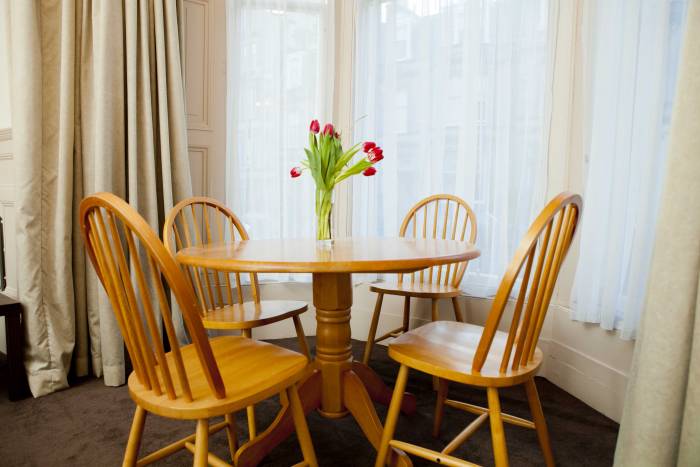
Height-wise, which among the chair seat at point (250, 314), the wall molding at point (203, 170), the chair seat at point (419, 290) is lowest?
the chair seat at point (250, 314)

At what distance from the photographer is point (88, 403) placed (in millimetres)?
2094

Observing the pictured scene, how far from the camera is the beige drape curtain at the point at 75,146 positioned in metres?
2.20

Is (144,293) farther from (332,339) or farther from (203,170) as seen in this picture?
(203,170)

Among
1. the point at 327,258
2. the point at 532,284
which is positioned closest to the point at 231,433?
the point at 327,258

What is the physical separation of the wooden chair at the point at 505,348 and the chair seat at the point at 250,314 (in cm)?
57

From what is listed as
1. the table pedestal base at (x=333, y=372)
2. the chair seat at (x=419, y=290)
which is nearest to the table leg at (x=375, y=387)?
the table pedestal base at (x=333, y=372)

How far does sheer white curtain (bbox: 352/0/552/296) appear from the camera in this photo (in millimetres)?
2375

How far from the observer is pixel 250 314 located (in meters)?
1.85

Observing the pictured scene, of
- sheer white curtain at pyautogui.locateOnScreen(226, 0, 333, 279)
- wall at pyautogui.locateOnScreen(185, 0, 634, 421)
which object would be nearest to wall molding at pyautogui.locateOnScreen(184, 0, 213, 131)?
wall at pyautogui.locateOnScreen(185, 0, 634, 421)

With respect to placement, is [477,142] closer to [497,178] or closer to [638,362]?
[497,178]

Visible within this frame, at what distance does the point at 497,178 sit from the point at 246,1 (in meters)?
1.83

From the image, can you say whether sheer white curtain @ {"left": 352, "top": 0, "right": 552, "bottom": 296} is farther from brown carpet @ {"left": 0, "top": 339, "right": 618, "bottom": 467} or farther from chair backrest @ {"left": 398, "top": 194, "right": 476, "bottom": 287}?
brown carpet @ {"left": 0, "top": 339, "right": 618, "bottom": 467}

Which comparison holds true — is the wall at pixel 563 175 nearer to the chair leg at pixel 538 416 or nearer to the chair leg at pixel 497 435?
the chair leg at pixel 538 416

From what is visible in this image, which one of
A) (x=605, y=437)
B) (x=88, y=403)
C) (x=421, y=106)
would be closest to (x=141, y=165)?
(x=88, y=403)
